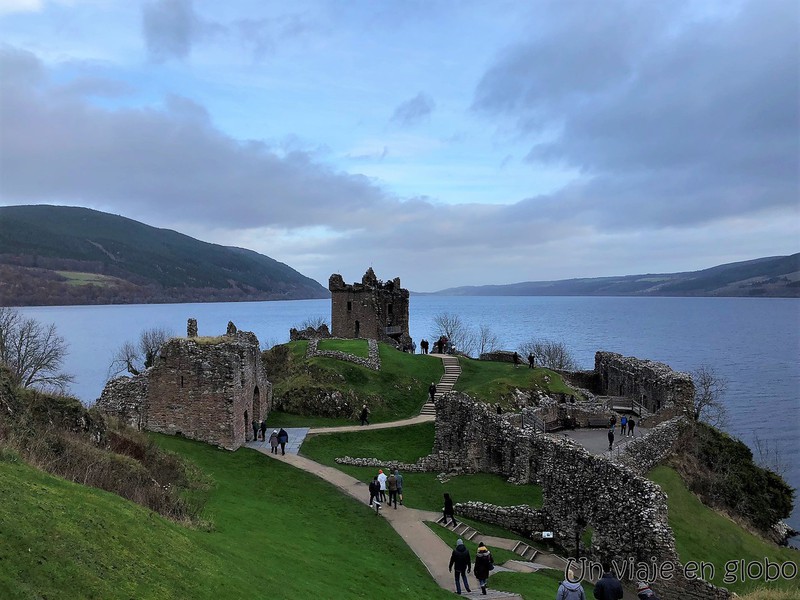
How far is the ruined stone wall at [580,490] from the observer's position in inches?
746

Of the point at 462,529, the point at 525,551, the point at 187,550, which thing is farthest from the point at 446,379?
the point at 187,550

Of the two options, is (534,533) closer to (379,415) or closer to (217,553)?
(217,553)

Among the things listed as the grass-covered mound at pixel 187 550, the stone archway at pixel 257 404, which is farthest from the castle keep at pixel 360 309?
the grass-covered mound at pixel 187 550

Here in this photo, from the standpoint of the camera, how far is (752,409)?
236ft

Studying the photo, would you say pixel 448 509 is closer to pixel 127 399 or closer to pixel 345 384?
pixel 127 399

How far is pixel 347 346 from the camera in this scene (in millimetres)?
51531

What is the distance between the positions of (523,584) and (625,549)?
439 cm

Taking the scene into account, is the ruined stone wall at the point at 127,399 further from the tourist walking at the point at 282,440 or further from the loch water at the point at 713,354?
the loch water at the point at 713,354

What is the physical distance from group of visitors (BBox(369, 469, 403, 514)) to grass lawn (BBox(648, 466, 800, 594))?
1147 cm

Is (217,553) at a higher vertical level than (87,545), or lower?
lower

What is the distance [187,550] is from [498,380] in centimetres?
3499

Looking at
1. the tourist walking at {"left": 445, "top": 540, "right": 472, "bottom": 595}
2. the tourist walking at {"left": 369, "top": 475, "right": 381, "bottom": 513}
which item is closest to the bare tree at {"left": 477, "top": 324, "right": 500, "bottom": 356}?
the tourist walking at {"left": 369, "top": 475, "right": 381, "bottom": 513}

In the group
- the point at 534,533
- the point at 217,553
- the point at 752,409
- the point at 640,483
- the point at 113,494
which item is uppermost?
the point at 113,494

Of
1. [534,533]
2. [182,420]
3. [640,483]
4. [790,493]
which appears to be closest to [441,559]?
[534,533]
